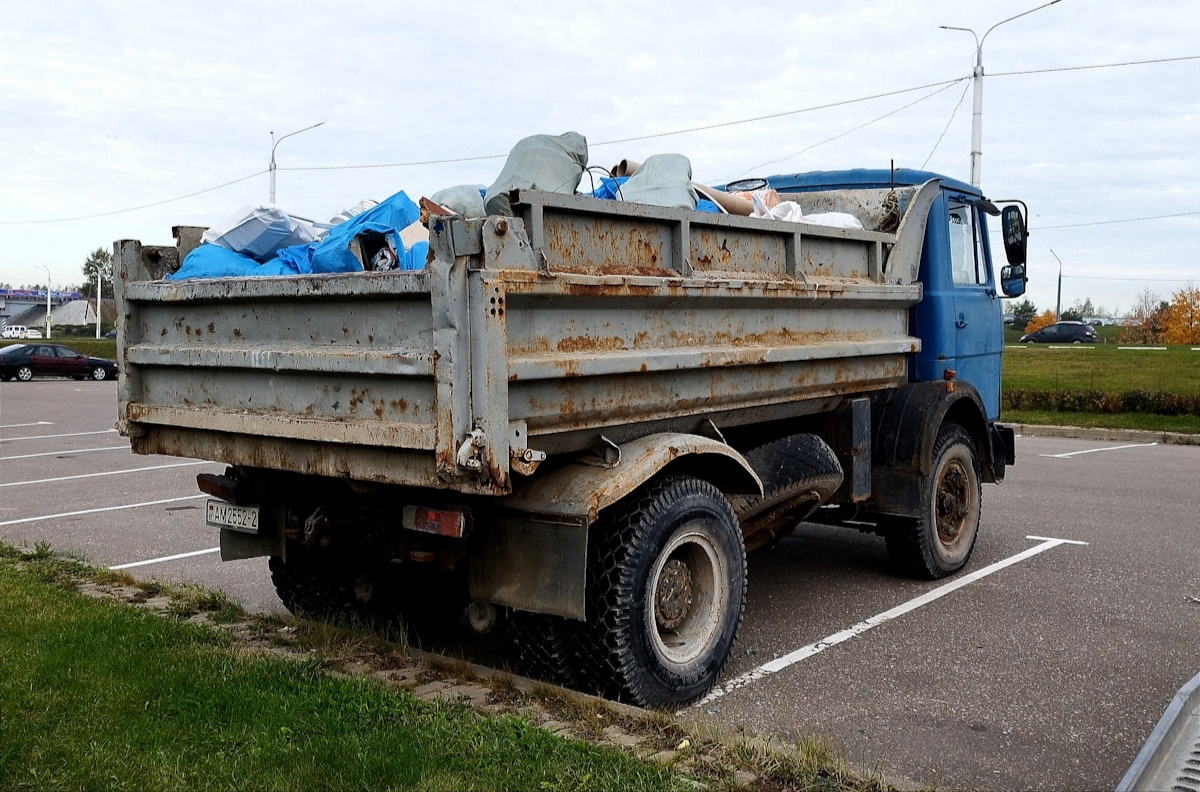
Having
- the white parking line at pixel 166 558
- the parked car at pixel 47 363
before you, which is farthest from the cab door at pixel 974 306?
the parked car at pixel 47 363

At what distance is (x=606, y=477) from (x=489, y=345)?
0.80 m

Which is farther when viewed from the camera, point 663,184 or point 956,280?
point 956,280

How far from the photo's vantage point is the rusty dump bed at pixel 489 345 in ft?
12.2

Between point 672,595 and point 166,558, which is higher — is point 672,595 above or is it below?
above

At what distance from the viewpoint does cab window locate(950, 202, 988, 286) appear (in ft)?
23.1

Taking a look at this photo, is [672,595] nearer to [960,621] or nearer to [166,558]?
[960,621]

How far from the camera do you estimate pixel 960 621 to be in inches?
234

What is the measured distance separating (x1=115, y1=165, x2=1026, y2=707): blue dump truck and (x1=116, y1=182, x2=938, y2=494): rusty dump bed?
11 millimetres

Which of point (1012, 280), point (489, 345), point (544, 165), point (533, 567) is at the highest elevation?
point (544, 165)

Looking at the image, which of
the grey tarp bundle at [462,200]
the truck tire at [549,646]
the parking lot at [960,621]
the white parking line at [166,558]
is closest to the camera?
the parking lot at [960,621]

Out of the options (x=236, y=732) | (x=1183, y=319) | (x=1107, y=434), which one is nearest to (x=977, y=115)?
(x=1107, y=434)

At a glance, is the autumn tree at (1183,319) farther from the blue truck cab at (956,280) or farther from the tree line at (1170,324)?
the blue truck cab at (956,280)

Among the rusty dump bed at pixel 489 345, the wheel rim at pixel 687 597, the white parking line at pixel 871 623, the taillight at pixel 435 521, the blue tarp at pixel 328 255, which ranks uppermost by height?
the blue tarp at pixel 328 255

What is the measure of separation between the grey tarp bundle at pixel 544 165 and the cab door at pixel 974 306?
3291 millimetres
